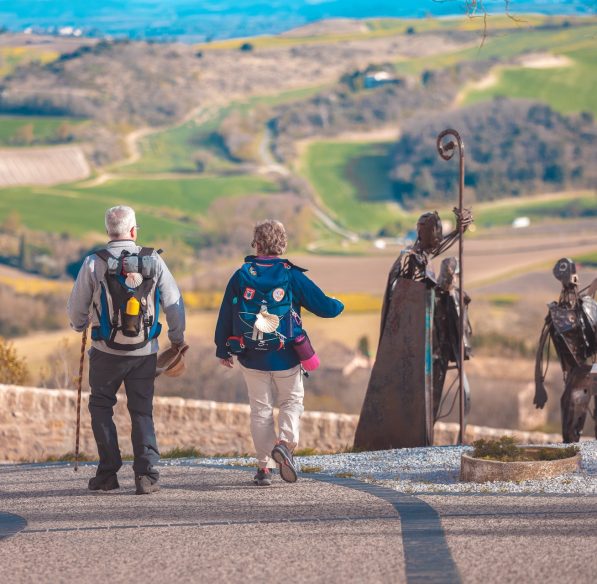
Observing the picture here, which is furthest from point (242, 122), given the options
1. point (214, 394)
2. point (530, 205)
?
point (214, 394)

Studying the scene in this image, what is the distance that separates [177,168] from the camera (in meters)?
128

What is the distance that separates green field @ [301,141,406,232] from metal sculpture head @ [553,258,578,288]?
103935 millimetres

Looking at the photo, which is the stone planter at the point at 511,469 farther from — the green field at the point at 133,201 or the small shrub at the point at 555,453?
the green field at the point at 133,201

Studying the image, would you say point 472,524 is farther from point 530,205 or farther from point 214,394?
point 530,205

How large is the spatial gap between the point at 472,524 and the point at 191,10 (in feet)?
456

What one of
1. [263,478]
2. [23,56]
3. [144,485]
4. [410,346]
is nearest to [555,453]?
[263,478]

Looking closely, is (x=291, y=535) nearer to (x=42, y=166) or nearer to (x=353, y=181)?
(x=42, y=166)

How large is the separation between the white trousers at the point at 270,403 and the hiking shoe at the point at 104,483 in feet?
2.86

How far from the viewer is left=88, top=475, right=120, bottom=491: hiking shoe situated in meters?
8.88

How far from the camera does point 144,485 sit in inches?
340

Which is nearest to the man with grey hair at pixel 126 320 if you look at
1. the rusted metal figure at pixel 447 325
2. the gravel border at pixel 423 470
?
the gravel border at pixel 423 470

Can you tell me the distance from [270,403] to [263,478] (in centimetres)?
45

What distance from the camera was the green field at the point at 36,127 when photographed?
125m

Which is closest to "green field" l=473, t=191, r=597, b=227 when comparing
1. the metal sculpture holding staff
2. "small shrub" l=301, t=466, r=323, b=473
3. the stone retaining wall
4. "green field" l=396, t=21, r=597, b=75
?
"green field" l=396, t=21, r=597, b=75
